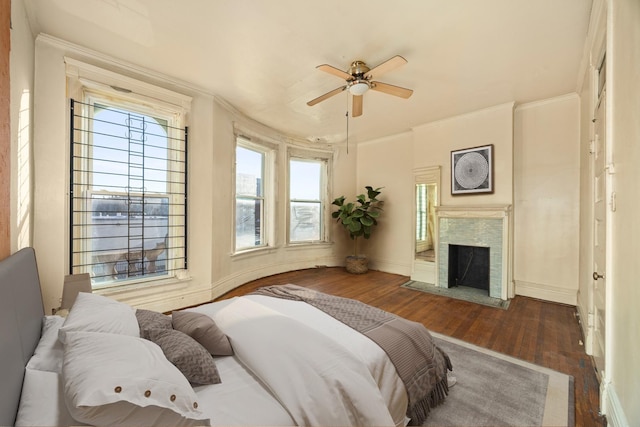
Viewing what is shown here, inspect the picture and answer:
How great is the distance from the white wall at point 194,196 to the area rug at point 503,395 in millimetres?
2869

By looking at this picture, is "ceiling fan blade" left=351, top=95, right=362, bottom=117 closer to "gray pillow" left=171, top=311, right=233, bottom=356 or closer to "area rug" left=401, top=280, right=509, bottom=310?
"gray pillow" left=171, top=311, right=233, bottom=356

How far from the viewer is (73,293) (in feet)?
7.43

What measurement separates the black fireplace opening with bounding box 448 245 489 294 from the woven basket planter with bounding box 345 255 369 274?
1.57m

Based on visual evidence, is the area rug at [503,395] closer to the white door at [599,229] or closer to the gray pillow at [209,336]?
the white door at [599,229]

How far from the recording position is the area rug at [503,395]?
1.52 meters

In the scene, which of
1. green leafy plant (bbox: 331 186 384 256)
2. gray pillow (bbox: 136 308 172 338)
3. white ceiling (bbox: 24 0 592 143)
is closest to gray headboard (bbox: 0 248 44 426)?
gray pillow (bbox: 136 308 172 338)

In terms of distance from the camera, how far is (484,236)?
3807 millimetres

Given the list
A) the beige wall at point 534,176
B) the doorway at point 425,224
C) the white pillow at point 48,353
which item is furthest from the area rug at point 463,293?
the white pillow at point 48,353

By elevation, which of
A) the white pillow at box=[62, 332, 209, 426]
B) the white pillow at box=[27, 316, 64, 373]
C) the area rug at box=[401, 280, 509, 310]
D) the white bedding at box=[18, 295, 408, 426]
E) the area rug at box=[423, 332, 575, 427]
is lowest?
the area rug at box=[423, 332, 575, 427]

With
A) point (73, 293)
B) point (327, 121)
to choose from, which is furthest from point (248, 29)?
point (73, 293)

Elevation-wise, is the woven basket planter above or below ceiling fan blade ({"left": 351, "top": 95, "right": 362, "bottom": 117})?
below

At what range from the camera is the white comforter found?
1019mm

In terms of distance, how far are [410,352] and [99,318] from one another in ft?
5.16

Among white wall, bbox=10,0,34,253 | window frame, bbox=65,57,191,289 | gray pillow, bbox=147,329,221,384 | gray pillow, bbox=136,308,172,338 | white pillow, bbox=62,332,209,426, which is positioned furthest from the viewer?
window frame, bbox=65,57,191,289
